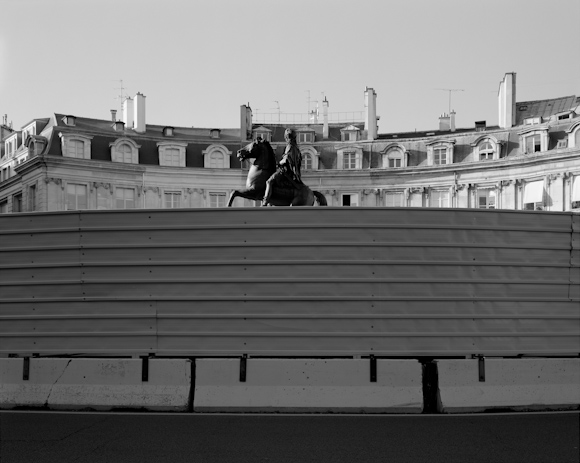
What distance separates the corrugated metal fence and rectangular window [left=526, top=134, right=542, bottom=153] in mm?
58748

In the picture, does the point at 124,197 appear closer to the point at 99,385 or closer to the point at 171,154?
the point at 171,154

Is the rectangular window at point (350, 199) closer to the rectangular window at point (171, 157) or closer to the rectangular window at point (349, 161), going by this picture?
the rectangular window at point (349, 161)

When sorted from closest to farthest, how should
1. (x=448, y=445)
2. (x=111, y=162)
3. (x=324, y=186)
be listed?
(x=448, y=445), (x=111, y=162), (x=324, y=186)

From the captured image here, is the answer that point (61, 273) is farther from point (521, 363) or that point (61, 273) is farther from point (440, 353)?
point (521, 363)

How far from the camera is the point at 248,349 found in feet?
30.8

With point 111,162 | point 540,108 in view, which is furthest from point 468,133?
point 111,162

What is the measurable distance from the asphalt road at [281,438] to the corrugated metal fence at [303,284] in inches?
40.5

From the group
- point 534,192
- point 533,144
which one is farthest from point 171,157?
point 534,192

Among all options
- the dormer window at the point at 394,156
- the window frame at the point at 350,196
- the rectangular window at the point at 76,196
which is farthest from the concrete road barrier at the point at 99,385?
the window frame at the point at 350,196

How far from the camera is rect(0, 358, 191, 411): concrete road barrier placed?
365 inches

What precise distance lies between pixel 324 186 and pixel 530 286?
62.4 metres

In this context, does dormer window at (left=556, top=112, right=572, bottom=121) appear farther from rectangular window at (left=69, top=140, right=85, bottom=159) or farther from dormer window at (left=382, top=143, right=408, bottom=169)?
rectangular window at (left=69, top=140, right=85, bottom=159)

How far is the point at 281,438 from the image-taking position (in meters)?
7.68

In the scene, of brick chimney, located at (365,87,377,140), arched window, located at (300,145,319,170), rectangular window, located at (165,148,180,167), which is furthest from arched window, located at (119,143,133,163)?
brick chimney, located at (365,87,377,140)
